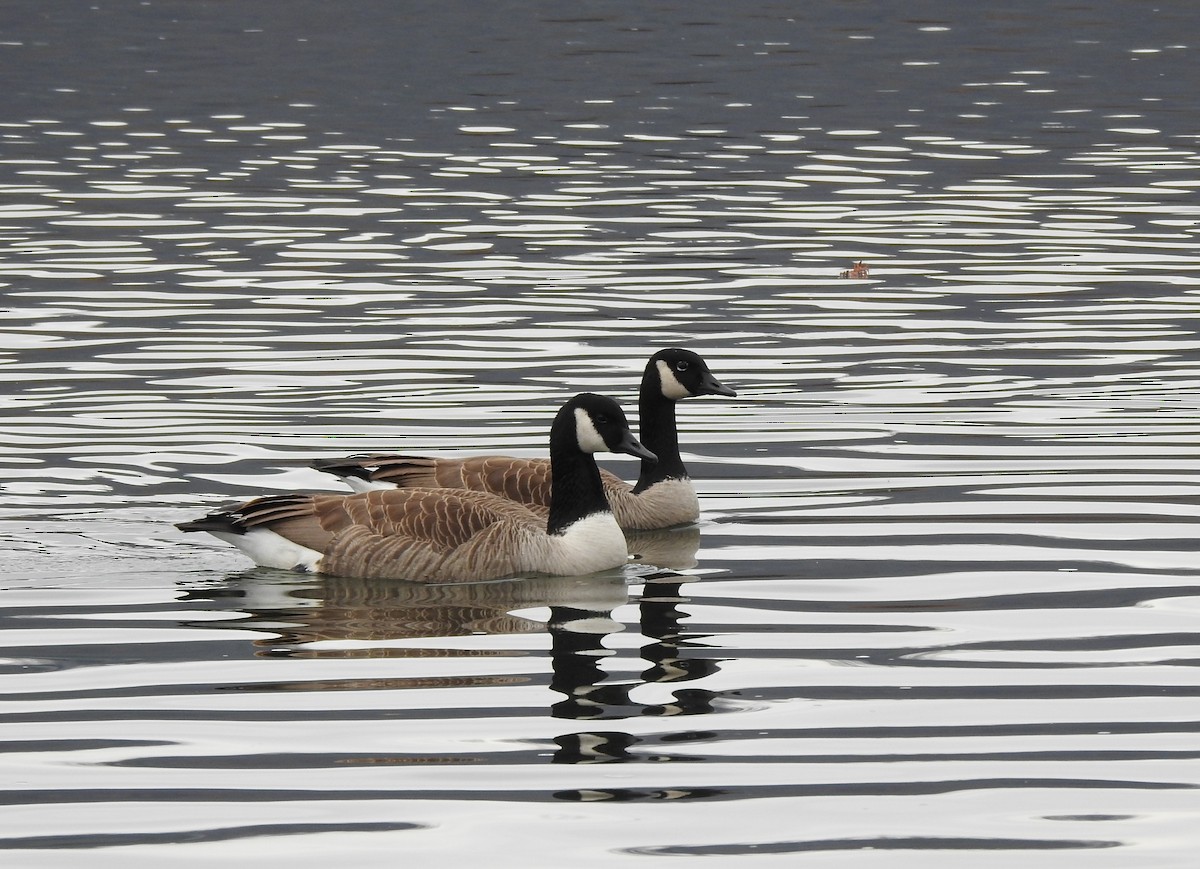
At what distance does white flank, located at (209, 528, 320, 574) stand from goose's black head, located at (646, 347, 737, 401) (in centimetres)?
375

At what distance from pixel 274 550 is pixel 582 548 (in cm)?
200

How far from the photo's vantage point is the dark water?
986 cm

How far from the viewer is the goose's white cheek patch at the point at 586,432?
50.1 ft

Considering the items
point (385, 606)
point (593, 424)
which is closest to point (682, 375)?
point (593, 424)

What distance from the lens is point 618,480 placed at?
17.4 m

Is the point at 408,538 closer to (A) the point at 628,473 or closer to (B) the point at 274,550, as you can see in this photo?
(B) the point at 274,550

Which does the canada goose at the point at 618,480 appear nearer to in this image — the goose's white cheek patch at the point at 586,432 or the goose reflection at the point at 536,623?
the goose reflection at the point at 536,623

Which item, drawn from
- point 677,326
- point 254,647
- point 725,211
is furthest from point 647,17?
point 254,647

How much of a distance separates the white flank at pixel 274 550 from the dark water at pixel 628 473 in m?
0.20

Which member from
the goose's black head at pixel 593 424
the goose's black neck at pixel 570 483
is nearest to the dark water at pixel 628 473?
the goose's black neck at pixel 570 483

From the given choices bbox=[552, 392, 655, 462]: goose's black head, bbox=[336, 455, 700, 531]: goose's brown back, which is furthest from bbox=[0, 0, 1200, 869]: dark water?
bbox=[552, 392, 655, 462]: goose's black head

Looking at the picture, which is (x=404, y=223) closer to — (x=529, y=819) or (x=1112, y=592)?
(x=1112, y=592)

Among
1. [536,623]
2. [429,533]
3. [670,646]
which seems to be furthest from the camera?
[429,533]

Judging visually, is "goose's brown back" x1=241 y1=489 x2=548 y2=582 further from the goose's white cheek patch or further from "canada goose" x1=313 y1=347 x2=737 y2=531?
"canada goose" x1=313 y1=347 x2=737 y2=531
